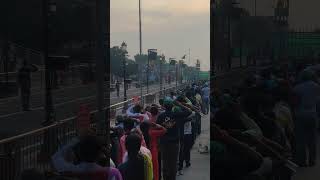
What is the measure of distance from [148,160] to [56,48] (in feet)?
2.42

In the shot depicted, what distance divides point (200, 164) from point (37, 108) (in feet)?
1.95

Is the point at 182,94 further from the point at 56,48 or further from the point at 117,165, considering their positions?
the point at 56,48

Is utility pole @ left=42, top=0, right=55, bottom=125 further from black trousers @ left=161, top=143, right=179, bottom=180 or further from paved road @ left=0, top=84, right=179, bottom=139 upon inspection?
black trousers @ left=161, top=143, right=179, bottom=180

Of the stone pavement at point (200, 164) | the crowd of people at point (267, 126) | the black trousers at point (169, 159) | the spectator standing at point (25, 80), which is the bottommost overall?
the black trousers at point (169, 159)

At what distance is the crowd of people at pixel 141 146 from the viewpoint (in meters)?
1.69

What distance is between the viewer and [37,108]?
5.03ft

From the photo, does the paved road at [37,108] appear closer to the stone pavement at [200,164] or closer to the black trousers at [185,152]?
the stone pavement at [200,164]

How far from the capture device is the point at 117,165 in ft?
6.15

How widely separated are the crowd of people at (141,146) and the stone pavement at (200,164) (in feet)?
0.13

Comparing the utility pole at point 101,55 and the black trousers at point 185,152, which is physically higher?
the utility pole at point 101,55

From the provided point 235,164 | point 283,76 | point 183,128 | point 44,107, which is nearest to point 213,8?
point 283,76

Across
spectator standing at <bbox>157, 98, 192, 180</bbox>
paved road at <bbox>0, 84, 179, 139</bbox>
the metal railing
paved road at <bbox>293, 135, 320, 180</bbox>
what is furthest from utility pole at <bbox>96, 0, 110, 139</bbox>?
paved road at <bbox>293, 135, 320, 180</bbox>

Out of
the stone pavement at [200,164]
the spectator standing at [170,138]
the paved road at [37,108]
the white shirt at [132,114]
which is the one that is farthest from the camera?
the spectator standing at [170,138]

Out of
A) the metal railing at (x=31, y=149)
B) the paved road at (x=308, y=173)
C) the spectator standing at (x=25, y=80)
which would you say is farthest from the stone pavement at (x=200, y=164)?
the spectator standing at (x=25, y=80)
